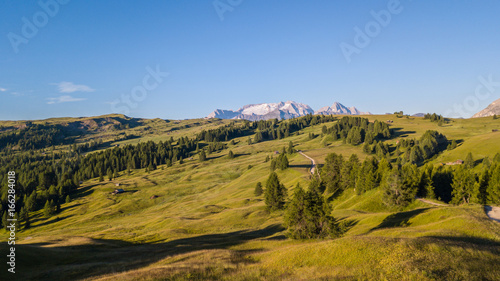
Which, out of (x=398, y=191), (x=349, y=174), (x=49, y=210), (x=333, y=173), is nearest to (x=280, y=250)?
(x=398, y=191)

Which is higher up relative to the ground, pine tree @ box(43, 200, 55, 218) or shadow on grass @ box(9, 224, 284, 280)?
shadow on grass @ box(9, 224, 284, 280)

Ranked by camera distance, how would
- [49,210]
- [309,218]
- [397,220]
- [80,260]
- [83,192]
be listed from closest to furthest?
[80,260]
[309,218]
[397,220]
[49,210]
[83,192]

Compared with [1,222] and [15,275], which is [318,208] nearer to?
[15,275]

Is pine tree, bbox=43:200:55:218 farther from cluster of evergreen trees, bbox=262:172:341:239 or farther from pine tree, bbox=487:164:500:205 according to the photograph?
pine tree, bbox=487:164:500:205

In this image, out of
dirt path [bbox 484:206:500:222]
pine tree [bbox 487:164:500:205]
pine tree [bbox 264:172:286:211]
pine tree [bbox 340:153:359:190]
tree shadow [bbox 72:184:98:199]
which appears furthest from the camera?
tree shadow [bbox 72:184:98:199]

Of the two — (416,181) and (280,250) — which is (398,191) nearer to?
(416,181)

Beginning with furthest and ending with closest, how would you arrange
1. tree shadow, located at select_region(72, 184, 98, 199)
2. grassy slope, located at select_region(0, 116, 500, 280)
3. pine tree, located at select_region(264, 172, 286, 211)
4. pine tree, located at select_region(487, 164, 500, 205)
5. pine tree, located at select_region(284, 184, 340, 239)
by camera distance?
tree shadow, located at select_region(72, 184, 98, 199), pine tree, located at select_region(264, 172, 286, 211), pine tree, located at select_region(487, 164, 500, 205), pine tree, located at select_region(284, 184, 340, 239), grassy slope, located at select_region(0, 116, 500, 280)

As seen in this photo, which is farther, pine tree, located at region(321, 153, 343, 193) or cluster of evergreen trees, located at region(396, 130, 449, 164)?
cluster of evergreen trees, located at region(396, 130, 449, 164)

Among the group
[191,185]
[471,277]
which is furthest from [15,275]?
[191,185]

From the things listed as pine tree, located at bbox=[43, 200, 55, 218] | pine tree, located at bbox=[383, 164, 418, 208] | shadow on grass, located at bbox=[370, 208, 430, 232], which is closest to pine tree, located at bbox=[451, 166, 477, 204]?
pine tree, located at bbox=[383, 164, 418, 208]

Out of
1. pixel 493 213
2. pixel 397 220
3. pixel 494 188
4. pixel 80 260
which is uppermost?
pixel 494 188

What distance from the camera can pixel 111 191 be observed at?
170500 millimetres

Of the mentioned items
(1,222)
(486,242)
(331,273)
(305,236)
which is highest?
(331,273)

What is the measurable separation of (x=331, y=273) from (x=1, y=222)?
623 feet
